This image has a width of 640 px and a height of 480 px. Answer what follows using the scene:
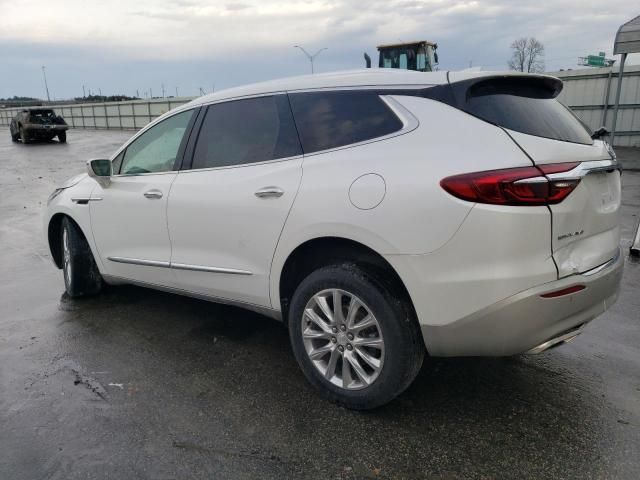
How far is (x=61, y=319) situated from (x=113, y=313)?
0.41 metres

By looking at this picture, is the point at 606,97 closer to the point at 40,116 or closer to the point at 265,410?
the point at 265,410

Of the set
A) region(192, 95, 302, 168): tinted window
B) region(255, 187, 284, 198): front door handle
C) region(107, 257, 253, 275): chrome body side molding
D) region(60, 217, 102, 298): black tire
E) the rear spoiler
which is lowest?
region(60, 217, 102, 298): black tire

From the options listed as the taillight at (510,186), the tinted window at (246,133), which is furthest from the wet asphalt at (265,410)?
the tinted window at (246,133)

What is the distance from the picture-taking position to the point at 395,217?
2523mm

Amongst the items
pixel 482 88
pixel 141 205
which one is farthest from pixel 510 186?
pixel 141 205

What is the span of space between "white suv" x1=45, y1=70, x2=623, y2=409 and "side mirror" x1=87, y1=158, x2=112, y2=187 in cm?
83

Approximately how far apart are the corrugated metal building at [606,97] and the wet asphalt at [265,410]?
562 inches

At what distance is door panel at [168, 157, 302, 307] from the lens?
3055 mm

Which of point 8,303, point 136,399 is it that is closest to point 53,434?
point 136,399

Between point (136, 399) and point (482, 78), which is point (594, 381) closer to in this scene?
point (482, 78)

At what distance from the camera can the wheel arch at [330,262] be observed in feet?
8.83

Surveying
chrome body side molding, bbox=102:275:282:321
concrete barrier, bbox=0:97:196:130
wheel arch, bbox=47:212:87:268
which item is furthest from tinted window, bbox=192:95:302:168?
concrete barrier, bbox=0:97:196:130

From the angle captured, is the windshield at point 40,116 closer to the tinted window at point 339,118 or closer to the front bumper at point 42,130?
the front bumper at point 42,130

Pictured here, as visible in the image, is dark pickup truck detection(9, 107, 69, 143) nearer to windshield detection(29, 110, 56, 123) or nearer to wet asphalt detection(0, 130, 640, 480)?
windshield detection(29, 110, 56, 123)
